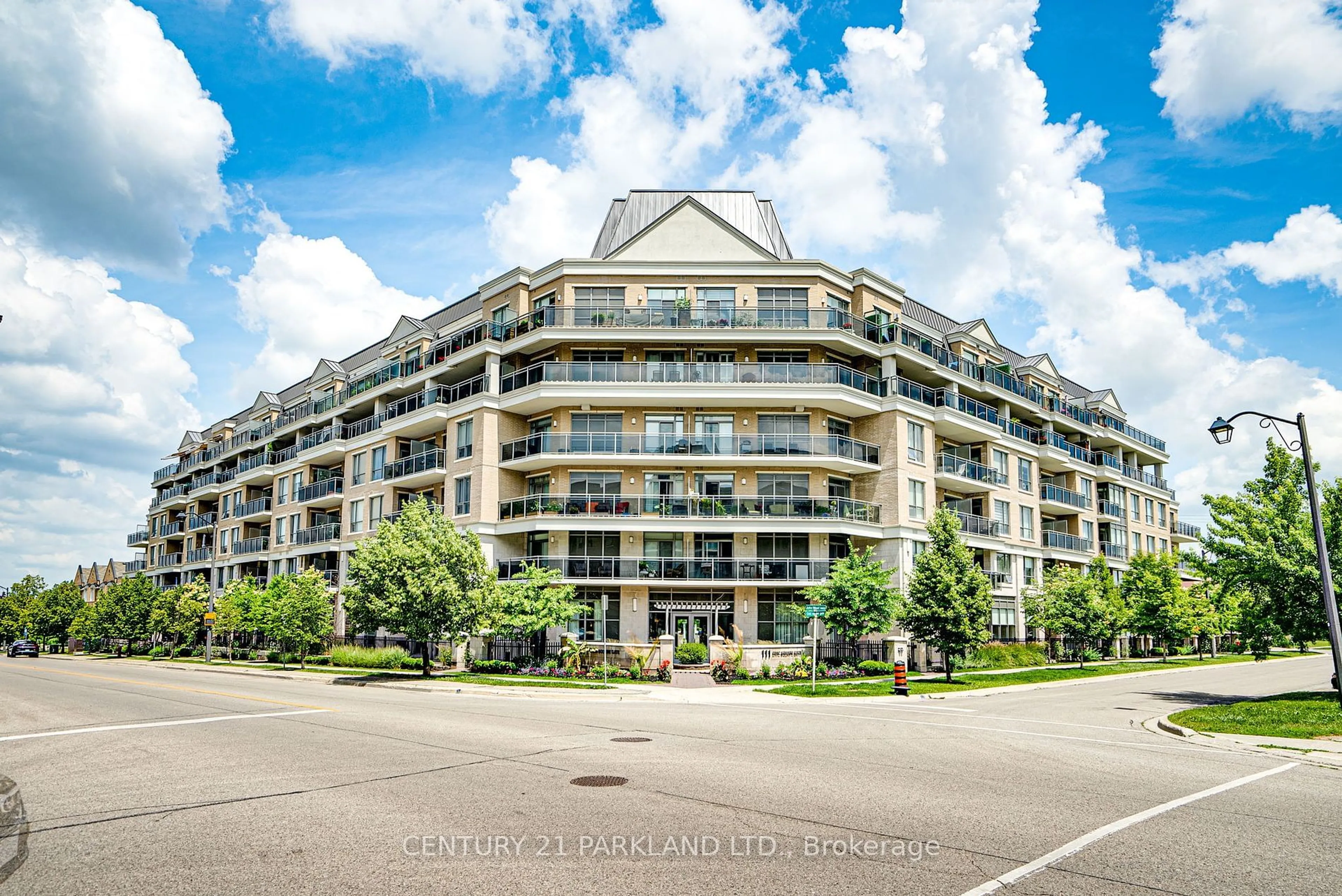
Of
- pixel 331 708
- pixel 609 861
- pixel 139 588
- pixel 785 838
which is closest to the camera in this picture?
pixel 609 861

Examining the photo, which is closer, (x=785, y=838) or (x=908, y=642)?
(x=785, y=838)

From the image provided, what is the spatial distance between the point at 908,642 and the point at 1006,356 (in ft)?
86.3

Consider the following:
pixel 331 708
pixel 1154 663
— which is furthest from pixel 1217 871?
pixel 1154 663

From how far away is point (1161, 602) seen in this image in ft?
165

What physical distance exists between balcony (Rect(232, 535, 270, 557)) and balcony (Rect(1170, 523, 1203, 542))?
72.7m

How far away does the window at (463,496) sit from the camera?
1753 inches

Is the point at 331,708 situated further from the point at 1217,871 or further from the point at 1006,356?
the point at 1006,356

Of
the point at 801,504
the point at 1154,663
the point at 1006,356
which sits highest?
the point at 1006,356

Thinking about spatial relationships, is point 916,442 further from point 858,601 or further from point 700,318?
point 858,601

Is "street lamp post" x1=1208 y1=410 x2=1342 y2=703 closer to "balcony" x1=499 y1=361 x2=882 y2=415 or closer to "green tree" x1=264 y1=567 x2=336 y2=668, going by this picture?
"balcony" x1=499 y1=361 x2=882 y2=415

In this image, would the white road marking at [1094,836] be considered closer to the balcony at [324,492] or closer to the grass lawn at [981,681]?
the grass lawn at [981,681]

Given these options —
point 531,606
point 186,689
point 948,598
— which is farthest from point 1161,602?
point 186,689

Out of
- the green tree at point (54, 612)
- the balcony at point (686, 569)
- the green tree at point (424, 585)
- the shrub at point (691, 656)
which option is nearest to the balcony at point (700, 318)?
the balcony at point (686, 569)

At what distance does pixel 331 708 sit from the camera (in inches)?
846
